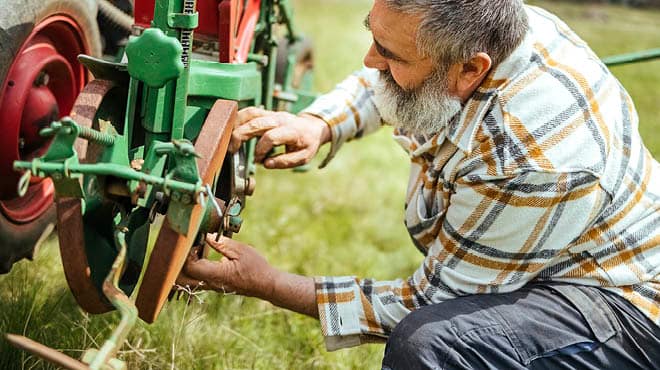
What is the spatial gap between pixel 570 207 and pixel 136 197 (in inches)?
43.0

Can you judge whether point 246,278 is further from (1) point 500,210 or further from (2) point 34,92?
(2) point 34,92

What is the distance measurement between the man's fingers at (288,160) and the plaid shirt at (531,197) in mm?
342

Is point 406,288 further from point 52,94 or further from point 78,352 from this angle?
point 52,94

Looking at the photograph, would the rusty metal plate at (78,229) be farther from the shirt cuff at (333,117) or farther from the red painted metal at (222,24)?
the shirt cuff at (333,117)

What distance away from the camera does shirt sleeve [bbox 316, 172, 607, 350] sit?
A: 2.18m

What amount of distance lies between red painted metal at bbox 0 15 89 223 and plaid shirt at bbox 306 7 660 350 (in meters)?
0.91

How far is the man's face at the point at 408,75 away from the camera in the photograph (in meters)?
2.26

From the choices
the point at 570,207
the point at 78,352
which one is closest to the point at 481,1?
the point at 570,207

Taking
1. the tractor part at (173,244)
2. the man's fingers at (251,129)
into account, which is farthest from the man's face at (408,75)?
the tractor part at (173,244)

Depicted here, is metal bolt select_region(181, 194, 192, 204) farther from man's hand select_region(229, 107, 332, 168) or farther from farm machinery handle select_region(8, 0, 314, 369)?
man's hand select_region(229, 107, 332, 168)

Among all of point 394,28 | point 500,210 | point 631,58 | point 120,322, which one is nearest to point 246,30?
point 394,28

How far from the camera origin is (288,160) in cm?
248

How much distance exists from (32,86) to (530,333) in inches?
60.6

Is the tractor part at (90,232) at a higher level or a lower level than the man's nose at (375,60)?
lower
